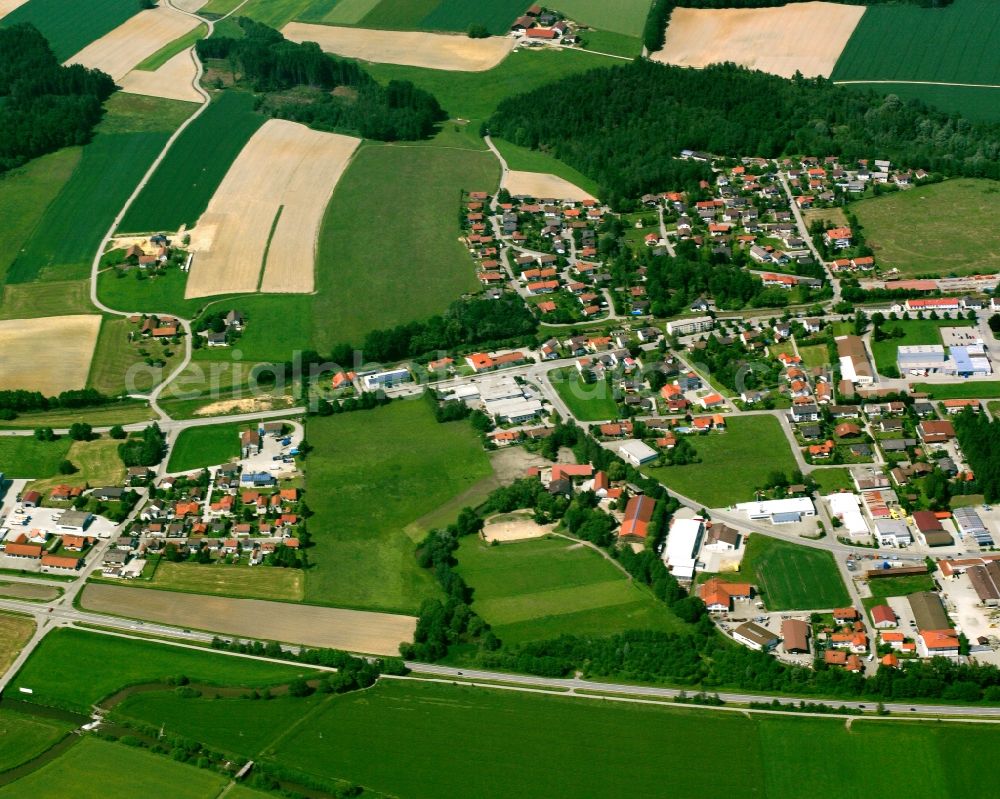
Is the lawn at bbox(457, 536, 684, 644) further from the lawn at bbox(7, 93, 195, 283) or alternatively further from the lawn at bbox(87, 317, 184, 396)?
the lawn at bbox(7, 93, 195, 283)

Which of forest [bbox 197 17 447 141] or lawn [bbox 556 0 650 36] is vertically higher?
lawn [bbox 556 0 650 36]

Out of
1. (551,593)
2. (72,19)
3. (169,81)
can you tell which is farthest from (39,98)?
(551,593)

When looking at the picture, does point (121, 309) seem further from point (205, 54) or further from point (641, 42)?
point (641, 42)

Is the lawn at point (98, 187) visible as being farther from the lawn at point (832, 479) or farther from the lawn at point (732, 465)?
the lawn at point (832, 479)

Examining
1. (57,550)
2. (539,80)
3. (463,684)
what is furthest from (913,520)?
(539,80)

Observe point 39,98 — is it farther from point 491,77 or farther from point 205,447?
point 205,447

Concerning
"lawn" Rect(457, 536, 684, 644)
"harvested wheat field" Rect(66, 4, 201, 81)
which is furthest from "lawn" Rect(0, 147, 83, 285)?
"lawn" Rect(457, 536, 684, 644)
